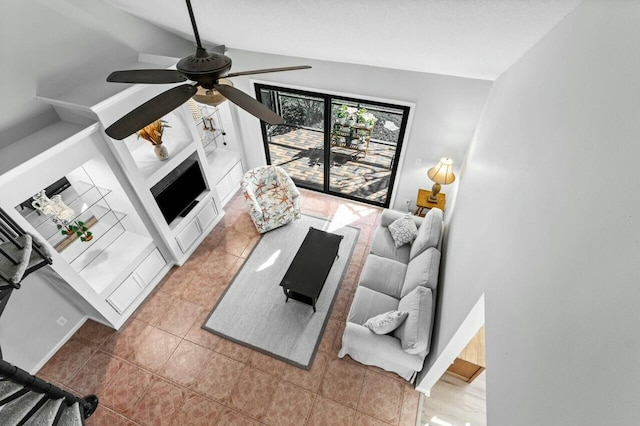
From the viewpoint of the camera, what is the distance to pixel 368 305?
342 centimetres

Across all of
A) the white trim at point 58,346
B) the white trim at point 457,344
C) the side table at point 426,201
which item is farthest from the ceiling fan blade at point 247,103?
the white trim at point 58,346

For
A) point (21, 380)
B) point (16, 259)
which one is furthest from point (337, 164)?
point (21, 380)

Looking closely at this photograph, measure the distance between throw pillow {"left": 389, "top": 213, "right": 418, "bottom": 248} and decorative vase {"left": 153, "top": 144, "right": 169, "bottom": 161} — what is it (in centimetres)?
313

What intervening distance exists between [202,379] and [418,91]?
4.33 meters

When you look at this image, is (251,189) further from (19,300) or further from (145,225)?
(19,300)

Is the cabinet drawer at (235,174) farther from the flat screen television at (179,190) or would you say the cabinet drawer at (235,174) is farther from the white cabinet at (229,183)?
the flat screen television at (179,190)

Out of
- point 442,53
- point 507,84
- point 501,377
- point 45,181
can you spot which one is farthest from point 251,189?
point 501,377

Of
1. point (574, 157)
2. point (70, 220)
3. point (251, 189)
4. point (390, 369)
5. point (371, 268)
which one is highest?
point (574, 157)

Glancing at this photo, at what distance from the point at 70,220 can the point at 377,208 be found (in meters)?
4.23

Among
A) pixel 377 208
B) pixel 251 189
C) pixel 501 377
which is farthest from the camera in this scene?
pixel 377 208

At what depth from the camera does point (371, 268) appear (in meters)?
3.80

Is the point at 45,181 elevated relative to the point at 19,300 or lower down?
elevated

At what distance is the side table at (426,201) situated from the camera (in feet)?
14.8

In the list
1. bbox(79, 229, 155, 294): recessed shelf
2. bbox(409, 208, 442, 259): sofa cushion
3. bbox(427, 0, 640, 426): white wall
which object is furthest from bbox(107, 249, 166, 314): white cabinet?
bbox(427, 0, 640, 426): white wall
